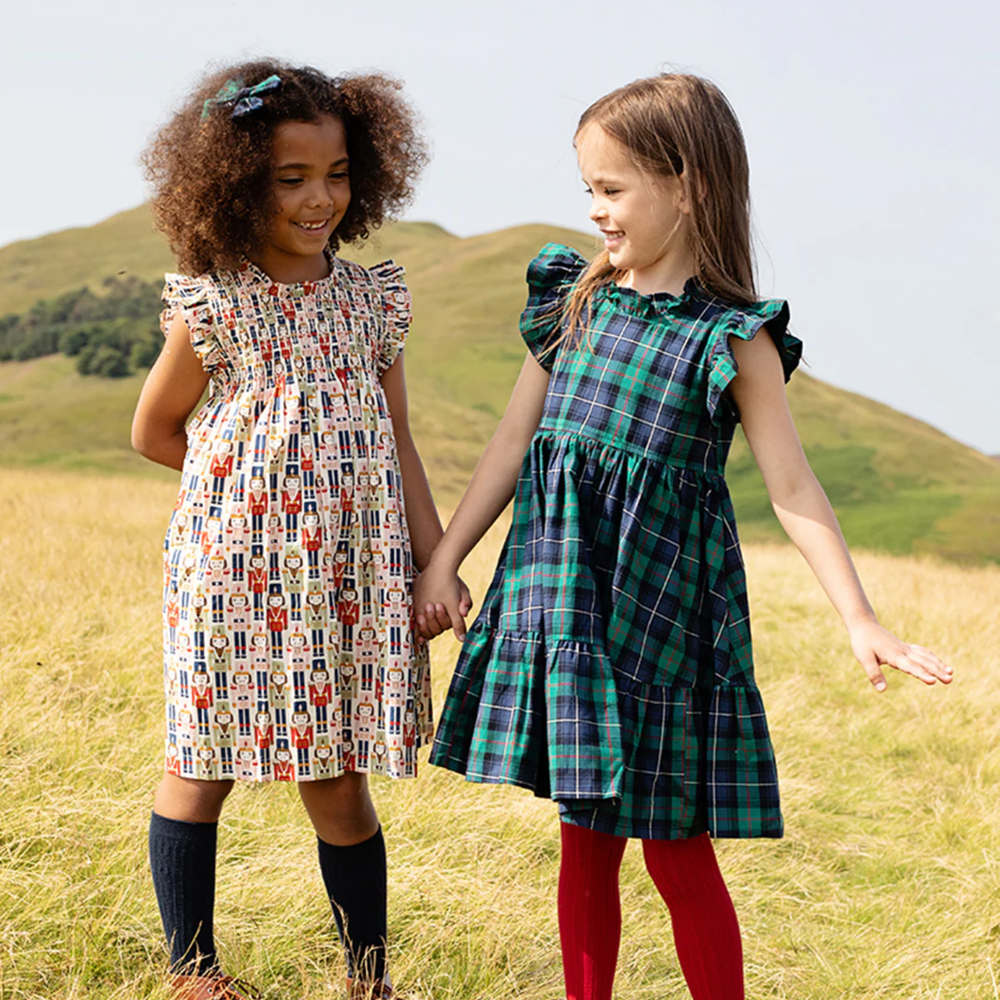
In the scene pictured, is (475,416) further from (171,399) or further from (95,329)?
(171,399)

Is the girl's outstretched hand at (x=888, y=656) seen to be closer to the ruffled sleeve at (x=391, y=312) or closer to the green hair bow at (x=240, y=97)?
the ruffled sleeve at (x=391, y=312)

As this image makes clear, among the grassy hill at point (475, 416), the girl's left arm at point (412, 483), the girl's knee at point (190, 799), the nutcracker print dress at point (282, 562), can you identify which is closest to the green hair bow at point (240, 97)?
the nutcracker print dress at point (282, 562)

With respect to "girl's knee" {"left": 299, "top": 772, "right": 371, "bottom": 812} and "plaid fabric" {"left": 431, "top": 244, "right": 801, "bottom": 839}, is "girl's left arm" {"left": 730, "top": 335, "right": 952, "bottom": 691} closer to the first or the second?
"plaid fabric" {"left": 431, "top": 244, "right": 801, "bottom": 839}

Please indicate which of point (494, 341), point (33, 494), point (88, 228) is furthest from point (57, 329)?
point (33, 494)

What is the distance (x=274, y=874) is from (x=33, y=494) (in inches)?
269

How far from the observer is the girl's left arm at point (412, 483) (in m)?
2.43

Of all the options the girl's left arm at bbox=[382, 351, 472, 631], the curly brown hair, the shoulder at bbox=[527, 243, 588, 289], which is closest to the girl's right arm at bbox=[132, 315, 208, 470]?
the curly brown hair

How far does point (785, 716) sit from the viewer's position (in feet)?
16.3

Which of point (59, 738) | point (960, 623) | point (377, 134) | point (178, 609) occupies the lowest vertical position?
point (960, 623)

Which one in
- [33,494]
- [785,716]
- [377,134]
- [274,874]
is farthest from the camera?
[33,494]

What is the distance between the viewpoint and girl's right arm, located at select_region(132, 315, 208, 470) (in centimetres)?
229

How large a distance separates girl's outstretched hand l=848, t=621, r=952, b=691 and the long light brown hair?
0.65m

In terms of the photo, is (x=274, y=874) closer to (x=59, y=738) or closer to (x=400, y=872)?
(x=400, y=872)

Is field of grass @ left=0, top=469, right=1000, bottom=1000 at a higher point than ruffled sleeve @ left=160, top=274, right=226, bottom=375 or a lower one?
lower
